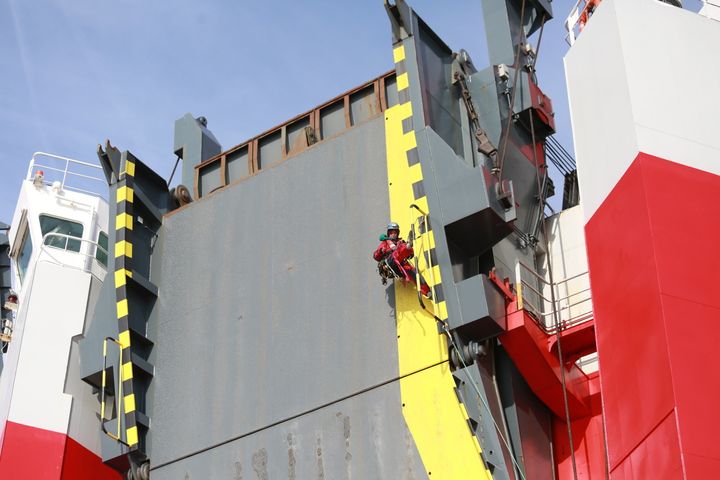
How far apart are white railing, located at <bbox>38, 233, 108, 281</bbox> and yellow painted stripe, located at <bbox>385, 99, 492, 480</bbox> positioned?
7291 mm

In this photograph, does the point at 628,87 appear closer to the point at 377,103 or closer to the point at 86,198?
the point at 377,103

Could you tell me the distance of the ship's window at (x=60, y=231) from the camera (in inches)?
859

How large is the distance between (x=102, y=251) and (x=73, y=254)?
0.62 metres

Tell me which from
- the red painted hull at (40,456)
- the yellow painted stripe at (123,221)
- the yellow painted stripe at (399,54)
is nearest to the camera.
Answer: the yellow painted stripe at (399,54)

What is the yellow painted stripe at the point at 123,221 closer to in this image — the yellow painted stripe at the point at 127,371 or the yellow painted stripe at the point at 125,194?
the yellow painted stripe at the point at 125,194

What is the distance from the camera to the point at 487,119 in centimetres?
1784

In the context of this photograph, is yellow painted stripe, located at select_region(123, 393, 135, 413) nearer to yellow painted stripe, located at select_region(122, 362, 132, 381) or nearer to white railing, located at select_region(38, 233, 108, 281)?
yellow painted stripe, located at select_region(122, 362, 132, 381)

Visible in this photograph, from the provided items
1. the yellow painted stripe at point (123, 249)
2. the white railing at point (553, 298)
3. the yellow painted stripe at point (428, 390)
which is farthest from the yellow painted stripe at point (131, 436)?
the white railing at point (553, 298)

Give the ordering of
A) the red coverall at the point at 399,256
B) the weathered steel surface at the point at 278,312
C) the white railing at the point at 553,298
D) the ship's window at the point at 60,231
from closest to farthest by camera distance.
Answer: the red coverall at the point at 399,256 < the weathered steel surface at the point at 278,312 < the white railing at the point at 553,298 < the ship's window at the point at 60,231

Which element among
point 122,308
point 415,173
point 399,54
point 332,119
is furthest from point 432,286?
point 122,308

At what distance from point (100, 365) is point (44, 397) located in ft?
5.14

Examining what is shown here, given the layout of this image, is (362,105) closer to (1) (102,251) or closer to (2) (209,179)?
(2) (209,179)

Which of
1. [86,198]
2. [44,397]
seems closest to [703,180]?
[44,397]

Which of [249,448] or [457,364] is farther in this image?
[249,448]
